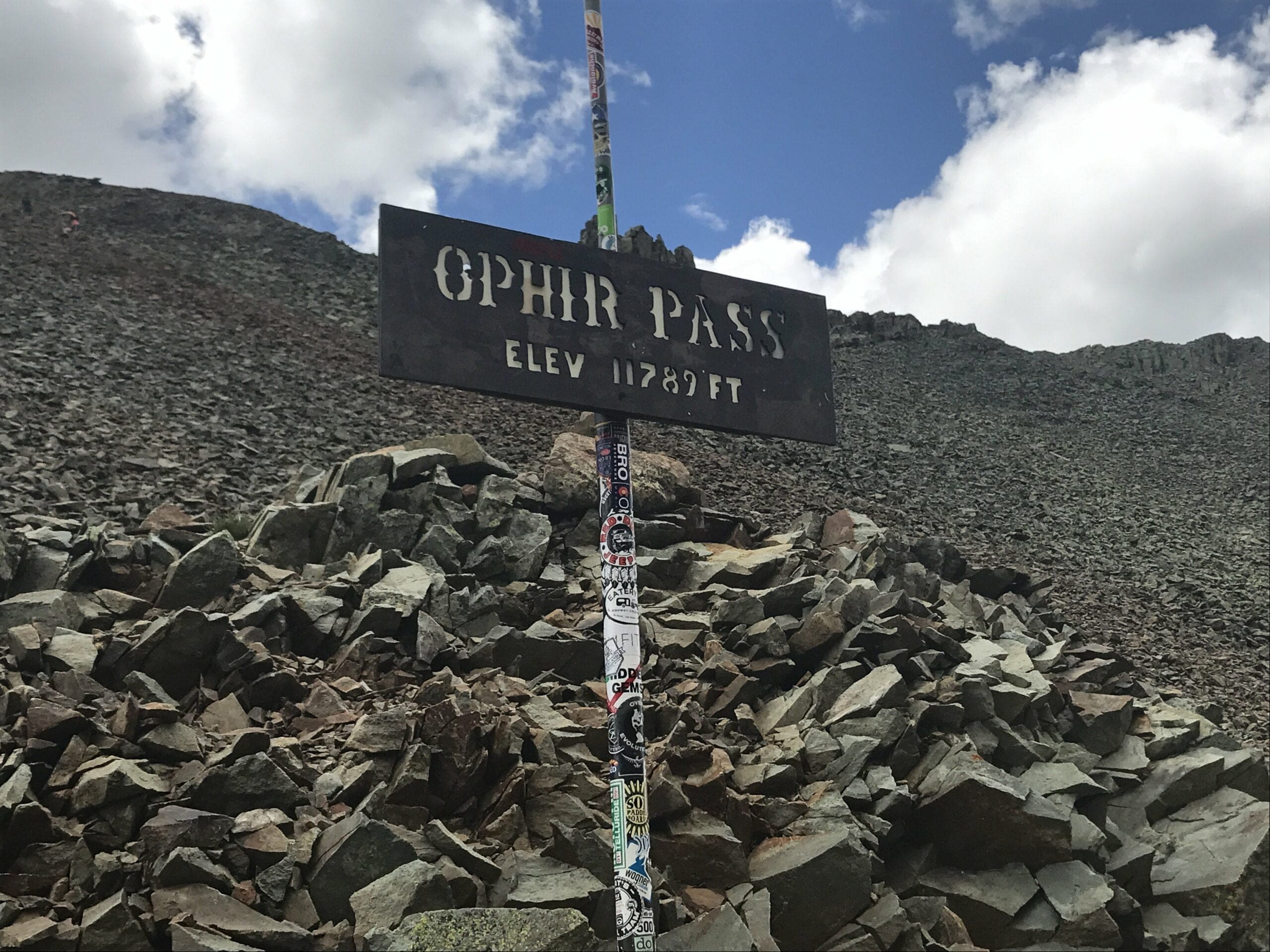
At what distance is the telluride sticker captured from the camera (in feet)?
16.1

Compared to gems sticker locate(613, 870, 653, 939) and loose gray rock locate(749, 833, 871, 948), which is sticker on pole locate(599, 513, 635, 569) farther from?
loose gray rock locate(749, 833, 871, 948)

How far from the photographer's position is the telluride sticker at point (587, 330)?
16.1 ft

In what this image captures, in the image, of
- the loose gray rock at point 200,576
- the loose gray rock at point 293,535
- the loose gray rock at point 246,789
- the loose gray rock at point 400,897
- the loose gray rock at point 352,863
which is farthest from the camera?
the loose gray rock at point 293,535

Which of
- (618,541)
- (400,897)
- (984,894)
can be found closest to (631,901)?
(618,541)

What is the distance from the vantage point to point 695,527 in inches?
580

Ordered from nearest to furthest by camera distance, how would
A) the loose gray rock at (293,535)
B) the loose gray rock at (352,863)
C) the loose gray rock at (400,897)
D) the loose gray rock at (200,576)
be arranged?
the loose gray rock at (400,897) < the loose gray rock at (352,863) < the loose gray rock at (200,576) < the loose gray rock at (293,535)

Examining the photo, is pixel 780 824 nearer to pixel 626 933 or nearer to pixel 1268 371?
pixel 626 933

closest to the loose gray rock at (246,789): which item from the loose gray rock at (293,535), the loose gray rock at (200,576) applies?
the loose gray rock at (200,576)

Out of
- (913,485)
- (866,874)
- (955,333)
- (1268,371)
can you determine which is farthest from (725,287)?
(1268,371)

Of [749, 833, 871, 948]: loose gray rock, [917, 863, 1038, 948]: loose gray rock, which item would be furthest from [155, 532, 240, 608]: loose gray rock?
[917, 863, 1038, 948]: loose gray rock

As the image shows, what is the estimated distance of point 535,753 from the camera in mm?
8656

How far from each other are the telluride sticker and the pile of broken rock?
3.20 metres

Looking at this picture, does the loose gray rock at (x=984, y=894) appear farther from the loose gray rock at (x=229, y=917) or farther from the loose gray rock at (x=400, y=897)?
the loose gray rock at (x=229, y=917)

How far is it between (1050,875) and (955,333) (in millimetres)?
55974
